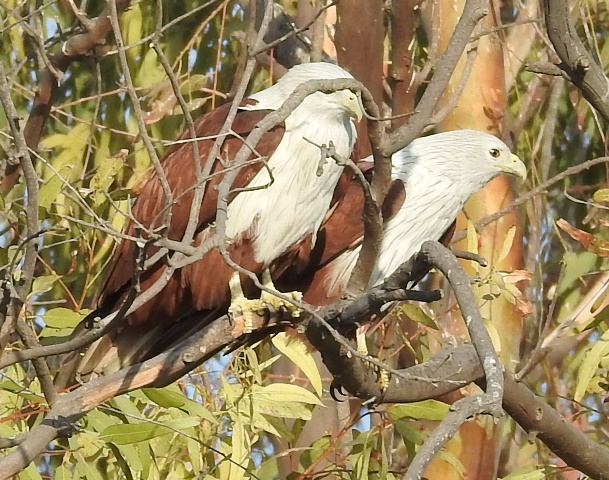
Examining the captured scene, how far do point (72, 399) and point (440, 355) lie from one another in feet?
2.92

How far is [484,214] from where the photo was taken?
407 centimetres

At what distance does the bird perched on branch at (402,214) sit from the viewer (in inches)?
117

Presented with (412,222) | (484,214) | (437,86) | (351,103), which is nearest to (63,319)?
(351,103)

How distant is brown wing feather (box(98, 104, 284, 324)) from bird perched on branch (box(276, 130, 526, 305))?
287 mm

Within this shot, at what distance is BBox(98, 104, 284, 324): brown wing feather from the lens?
8.91ft

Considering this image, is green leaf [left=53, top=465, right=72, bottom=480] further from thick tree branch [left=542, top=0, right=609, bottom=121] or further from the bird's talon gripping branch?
thick tree branch [left=542, top=0, right=609, bottom=121]

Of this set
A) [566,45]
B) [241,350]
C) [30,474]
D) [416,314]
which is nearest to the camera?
[566,45]

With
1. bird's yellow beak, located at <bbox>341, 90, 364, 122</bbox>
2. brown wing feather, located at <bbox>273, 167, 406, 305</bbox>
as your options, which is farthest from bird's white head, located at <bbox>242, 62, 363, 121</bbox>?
brown wing feather, located at <bbox>273, 167, 406, 305</bbox>

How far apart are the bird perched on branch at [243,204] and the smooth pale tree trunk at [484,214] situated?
1167mm

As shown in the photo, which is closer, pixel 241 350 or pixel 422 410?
pixel 422 410

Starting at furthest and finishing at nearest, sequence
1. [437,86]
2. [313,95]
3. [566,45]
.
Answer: [313,95] < [566,45] < [437,86]

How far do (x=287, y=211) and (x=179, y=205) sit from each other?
0.93 feet

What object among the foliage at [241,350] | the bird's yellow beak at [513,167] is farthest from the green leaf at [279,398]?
the bird's yellow beak at [513,167]

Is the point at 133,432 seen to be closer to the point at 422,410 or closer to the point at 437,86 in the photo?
the point at 422,410
